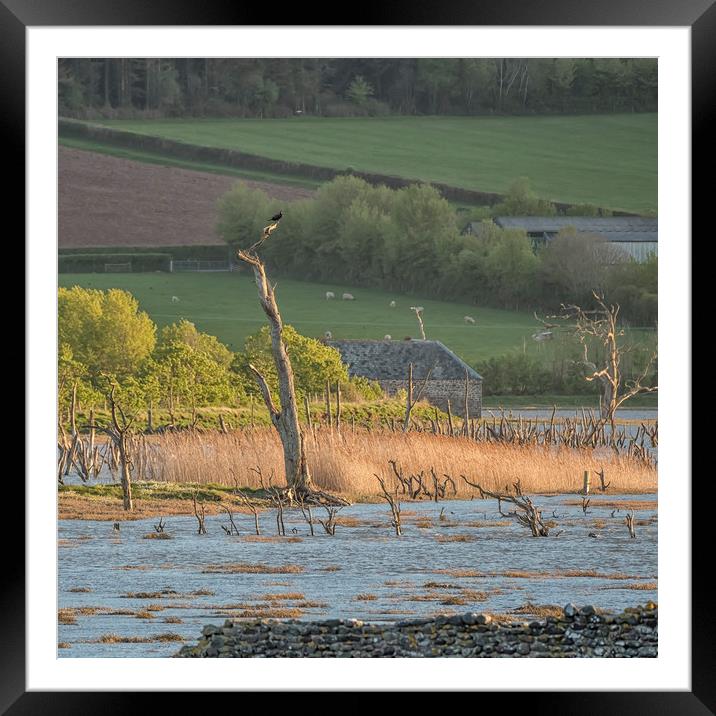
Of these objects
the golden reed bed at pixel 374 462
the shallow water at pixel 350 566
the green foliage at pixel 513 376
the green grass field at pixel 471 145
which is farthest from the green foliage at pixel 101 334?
the green grass field at pixel 471 145

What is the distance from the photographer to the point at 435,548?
48.9 ft

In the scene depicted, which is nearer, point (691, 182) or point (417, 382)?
point (691, 182)

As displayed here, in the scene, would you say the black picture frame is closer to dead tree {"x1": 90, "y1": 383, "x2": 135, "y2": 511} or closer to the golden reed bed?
dead tree {"x1": 90, "y1": 383, "x2": 135, "y2": 511}

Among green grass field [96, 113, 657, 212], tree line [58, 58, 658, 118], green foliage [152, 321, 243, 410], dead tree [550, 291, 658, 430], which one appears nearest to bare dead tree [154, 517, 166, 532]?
dead tree [550, 291, 658, 430]

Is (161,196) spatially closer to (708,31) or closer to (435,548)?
(435,548)

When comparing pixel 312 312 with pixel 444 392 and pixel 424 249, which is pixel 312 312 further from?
pixel 444 392

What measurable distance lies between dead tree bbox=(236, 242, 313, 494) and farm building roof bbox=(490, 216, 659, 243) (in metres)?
44.1

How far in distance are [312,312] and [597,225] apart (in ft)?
43.8

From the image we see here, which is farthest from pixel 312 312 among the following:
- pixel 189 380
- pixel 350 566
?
pixel 350 566

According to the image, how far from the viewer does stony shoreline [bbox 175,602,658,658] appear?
844 centimetres

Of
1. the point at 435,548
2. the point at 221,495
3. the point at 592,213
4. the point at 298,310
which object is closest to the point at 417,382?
the point at 221,495

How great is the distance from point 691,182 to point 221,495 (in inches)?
468

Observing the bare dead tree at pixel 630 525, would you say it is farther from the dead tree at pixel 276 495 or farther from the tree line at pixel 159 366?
the tree line at pixel 159 366

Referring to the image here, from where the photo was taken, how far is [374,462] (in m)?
18.9
